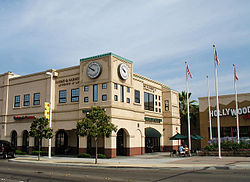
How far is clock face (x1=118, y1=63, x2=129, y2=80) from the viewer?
31872mm

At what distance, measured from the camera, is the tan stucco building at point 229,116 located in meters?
41.3

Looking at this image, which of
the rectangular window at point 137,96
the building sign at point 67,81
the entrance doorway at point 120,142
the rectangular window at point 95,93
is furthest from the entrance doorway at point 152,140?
the building sign at point 67,81

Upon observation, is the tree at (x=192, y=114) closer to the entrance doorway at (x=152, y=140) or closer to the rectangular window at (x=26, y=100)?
the entrance doorway at (x=152, y=140)

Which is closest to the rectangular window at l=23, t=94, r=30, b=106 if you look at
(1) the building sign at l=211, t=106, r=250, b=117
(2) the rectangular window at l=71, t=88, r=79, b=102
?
(2) the rectangular window at l=71, t=88, r=79, b=102

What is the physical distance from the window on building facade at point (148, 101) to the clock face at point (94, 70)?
10.2 meters

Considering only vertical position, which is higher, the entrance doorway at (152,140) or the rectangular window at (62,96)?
the rectangular window at (62,96)

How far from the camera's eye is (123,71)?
32594 mm

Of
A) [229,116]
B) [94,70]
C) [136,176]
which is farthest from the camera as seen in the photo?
[229,116]

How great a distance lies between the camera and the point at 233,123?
139 ft

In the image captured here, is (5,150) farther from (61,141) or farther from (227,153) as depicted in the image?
(227,153)

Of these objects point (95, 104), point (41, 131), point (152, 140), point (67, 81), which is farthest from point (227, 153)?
point (67, 81)

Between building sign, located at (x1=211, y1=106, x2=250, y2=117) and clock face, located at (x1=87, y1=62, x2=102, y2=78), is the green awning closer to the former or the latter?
building sign, located at (x1=211, y1=106, x2=250, y2=117)

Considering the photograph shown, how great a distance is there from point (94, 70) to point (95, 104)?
4.08 metres

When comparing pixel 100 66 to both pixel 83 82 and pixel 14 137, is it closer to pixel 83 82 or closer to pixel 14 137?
pixel 83 82
